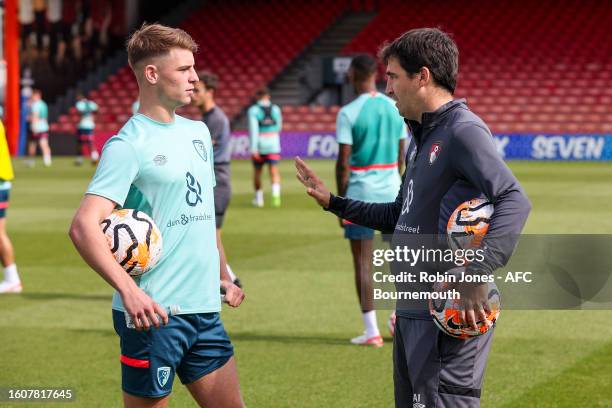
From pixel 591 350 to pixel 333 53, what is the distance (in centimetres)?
3473

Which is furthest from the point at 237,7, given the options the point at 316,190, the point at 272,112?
the point at 316,190

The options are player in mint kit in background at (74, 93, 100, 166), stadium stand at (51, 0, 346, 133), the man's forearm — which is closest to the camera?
the man's forearm

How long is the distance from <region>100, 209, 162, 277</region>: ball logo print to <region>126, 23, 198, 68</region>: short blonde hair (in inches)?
25.7

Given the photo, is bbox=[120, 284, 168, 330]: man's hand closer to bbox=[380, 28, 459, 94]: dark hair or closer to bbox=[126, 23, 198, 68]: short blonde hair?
bbox=[126, 23, 198, 68]: short blonde hair

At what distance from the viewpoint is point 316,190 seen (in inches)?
190

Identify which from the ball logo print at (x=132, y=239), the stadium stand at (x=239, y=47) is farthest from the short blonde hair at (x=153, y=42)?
the stadium stand at (x=239, y=47)

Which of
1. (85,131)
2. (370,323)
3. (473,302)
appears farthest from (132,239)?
(85,131)

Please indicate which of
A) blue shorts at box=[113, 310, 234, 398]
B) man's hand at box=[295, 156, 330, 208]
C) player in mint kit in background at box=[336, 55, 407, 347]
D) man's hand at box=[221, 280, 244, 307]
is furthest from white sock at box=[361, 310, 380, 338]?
blue shorts at box=[113, 310, 234, 398]

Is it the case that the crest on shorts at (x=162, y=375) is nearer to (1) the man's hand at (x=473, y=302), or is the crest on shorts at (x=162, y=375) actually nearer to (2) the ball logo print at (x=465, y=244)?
(2) the ball logo print at (x=465, y=244)

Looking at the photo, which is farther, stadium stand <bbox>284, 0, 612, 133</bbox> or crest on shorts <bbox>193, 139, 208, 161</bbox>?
stadium stand <bbox>284, 0, 612, 133</bbox>

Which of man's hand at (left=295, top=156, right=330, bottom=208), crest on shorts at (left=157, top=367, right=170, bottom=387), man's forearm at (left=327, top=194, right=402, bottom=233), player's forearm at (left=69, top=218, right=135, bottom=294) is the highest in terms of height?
player's forearm at (left=69, top=218, right=135, bottom=294)

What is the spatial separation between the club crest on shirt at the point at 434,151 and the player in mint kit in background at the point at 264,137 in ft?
53.6

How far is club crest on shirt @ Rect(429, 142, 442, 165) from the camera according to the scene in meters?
4.09

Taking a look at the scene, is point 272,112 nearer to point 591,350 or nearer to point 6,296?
point 6,296
